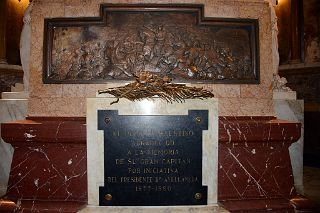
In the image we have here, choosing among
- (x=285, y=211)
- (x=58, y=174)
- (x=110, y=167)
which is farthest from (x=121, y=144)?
(x=285, y=211)

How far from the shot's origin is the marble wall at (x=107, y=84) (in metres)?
3.96

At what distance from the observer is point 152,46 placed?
4.07 meters

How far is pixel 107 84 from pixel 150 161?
4.13 feet

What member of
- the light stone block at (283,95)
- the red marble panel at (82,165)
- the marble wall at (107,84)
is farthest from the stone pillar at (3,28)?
the light stone block at (283,95)

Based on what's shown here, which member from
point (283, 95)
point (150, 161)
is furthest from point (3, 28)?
point (283, 95)

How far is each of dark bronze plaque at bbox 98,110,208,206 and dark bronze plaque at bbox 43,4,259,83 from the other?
0.95m

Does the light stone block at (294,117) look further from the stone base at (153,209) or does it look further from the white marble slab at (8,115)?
the white marble slab at (8,115)

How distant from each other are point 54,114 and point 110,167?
125 centimetres

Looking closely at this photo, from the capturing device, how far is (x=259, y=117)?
3994mm

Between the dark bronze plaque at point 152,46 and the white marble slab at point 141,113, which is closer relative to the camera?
the white marble slab at point 141,113

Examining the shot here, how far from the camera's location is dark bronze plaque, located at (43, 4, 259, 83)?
13.2 ft

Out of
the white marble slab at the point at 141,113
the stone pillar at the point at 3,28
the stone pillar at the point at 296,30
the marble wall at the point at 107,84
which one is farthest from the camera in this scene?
the stone pillar at the point at 3,28

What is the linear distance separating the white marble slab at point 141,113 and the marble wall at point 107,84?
67 centimetres

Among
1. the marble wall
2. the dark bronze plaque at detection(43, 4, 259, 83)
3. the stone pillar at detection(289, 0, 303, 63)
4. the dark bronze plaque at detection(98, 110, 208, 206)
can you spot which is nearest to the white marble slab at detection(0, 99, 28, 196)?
the marble wall
